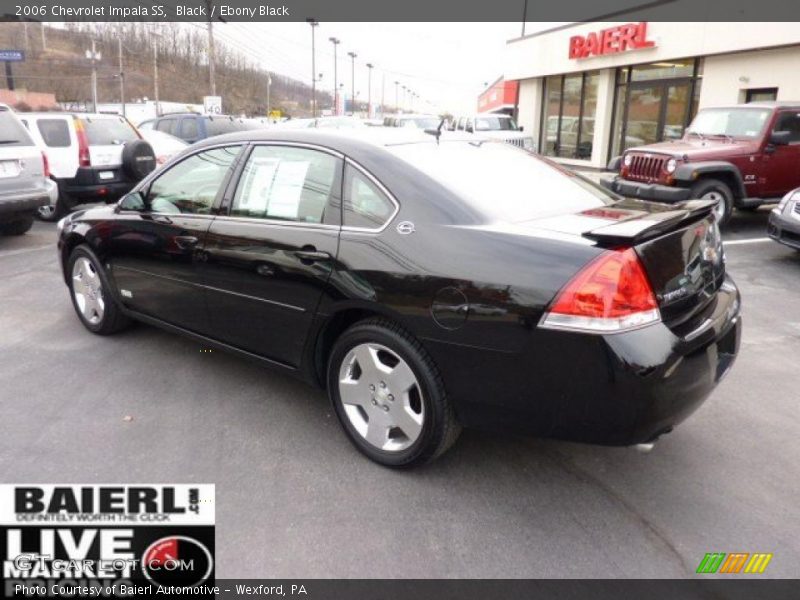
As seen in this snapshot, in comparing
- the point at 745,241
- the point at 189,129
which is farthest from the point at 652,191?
the point at 189,129

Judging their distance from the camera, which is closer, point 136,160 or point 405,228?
point 405,228

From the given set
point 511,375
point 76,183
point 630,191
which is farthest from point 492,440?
point 76,183

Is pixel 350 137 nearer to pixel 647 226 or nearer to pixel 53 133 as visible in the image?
pixel 647 226

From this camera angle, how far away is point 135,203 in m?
4.44

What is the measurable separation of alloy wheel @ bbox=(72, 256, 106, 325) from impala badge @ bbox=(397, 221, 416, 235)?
2.89 m

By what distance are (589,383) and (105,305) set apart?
3777mm

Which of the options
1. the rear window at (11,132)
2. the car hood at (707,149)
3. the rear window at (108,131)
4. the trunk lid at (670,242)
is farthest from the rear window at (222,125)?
the trunk lid at (670,242)

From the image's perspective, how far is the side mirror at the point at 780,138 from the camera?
9.47 m

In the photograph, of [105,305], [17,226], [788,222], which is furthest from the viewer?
[17,226]

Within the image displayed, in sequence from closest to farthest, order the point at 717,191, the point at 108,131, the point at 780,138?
the point at 717,191
the point at 780,138
the point at 108,131

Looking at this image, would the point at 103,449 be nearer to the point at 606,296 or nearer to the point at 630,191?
the point at 606,296

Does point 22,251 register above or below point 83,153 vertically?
below

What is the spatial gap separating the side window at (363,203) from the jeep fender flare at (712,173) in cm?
713

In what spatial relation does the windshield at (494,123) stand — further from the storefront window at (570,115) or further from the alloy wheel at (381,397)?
the alloy wheel at (381,397)
